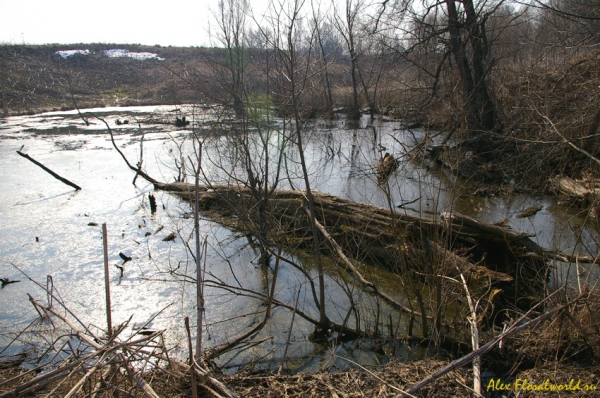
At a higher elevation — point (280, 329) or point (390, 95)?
point (390, 95)

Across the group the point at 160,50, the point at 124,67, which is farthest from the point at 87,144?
the point at 160,50

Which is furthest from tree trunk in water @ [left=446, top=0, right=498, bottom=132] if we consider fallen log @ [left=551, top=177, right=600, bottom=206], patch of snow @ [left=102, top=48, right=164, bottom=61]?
patch of snow @ [left=102, top=48, right=164, bottom=61]

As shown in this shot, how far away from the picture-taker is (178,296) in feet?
17.9

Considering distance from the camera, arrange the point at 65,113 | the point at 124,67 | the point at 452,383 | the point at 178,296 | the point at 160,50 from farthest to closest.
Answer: the point at 160,50 → the point at 124,67 → the point at 65,113 → the point at 178,296 → the point at 452,383

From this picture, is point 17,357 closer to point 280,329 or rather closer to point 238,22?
point 280,329

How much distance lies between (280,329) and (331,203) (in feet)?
7.28

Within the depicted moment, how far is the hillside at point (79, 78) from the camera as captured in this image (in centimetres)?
3092

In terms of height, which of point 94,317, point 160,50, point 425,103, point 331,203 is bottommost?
point 94,317

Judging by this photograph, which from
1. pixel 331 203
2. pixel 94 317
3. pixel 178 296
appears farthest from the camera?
pixel 331 203

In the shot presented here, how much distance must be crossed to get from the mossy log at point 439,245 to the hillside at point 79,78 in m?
21.0

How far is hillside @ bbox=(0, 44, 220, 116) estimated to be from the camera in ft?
101

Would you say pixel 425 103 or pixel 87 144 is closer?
pixel 425 103

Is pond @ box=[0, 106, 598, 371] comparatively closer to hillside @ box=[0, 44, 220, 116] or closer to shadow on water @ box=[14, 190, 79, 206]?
shadow on water @ box=[14, 190, 79, 206]

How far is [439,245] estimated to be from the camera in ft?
14.3
